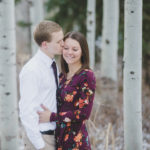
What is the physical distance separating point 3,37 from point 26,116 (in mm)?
1237

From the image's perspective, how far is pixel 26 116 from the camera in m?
2.01

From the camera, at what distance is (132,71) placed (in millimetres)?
2754

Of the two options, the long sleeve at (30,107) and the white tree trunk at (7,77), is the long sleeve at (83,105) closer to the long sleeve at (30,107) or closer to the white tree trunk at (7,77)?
the long sleeve at (30,107)

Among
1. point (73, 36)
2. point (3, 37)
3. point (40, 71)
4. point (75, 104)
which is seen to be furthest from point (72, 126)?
point (3, 37)

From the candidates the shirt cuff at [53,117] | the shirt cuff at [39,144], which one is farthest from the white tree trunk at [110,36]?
the shirt cuff at [39,144]

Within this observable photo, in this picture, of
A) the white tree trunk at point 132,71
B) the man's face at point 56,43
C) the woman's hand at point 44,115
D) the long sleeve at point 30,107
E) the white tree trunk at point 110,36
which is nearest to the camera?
the long sleeve at point 30,107

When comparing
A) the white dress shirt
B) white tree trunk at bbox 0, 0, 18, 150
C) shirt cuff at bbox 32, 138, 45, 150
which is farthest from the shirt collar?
white tree trunk at bbox 0, 0, 18, 150

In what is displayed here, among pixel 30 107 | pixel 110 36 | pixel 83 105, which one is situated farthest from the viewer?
pixel 110 36

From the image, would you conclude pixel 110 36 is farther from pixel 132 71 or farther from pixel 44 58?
pixel 44 58

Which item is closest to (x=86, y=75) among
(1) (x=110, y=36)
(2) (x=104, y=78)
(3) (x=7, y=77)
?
(3) (x=7, y=77)

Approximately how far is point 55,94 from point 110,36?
152 inches

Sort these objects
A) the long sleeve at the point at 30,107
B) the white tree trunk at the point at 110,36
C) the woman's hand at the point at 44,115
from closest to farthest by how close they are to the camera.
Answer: the long sleeve at the point at 30,107, the woman's hand at the point at 44,115, the white tree trunk at the point at 110,36

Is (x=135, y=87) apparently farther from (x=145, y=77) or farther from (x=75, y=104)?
(x=145, y=77)

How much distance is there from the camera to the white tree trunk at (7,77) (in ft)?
9.38
